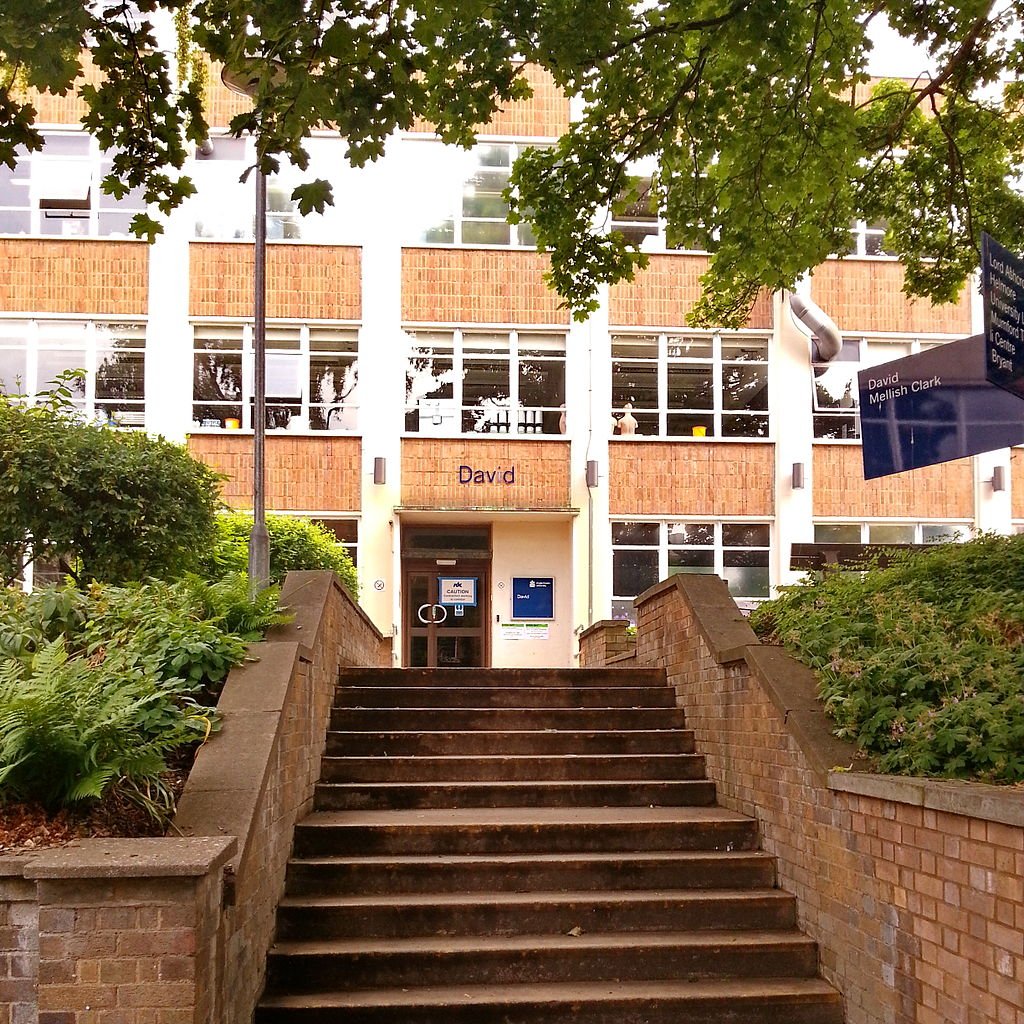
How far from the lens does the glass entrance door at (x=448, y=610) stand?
19188 millimetres

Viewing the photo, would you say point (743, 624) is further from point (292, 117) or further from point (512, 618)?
point (512, 618)

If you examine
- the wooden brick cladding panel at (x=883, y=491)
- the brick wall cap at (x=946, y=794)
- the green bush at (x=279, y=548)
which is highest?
the wooden brick cladding panel at (x=883, y=491)

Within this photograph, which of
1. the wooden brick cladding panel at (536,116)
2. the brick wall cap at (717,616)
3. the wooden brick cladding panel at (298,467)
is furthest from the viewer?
the wooden brick cladding panel at (536,116)

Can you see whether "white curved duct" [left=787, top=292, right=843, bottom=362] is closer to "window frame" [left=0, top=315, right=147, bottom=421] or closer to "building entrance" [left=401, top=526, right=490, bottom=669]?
"building entrance" [left=401, top=526, right=490, bottom=669]

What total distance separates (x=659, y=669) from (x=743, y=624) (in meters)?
1.57

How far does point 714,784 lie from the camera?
7391 mm

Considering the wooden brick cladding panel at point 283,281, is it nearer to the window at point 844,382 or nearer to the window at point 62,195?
the window at point 62,195

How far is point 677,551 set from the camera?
1884cm

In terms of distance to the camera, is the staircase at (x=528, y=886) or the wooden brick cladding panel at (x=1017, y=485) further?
the wooden brick cladding panel at (x=1017, y=485)

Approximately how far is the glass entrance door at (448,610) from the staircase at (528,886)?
35.9 feet

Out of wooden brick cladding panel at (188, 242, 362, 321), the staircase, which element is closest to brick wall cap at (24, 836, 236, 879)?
the staircase

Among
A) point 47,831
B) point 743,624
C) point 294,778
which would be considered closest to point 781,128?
point 743,624

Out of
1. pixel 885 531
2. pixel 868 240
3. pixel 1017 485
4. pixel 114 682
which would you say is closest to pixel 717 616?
pixel 114 682

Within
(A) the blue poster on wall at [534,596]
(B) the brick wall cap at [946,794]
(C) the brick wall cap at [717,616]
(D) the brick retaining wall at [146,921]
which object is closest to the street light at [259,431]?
(C) the brick wall cap at [717,616]
